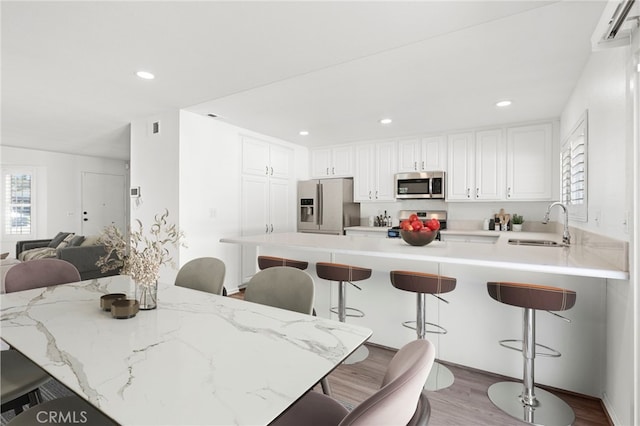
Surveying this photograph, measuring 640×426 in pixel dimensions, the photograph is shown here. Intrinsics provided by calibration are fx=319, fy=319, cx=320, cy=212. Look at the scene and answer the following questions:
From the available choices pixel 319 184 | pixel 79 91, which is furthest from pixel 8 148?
pixel 319 184

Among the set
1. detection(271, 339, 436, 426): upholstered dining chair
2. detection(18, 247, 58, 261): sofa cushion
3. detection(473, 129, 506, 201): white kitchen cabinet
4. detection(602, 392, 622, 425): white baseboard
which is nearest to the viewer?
detection(271, 339, 436, 426): upholstered dining chair

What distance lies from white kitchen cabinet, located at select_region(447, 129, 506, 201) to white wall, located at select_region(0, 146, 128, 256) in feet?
25.4

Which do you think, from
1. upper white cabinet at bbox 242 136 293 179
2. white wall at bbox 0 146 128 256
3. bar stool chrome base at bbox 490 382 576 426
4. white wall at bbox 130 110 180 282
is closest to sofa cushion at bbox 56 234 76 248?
white wall at bbox 0 146 128 256

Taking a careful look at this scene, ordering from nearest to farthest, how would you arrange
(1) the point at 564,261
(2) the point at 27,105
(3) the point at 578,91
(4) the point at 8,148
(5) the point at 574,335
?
(1) the point at 564,261
(5) the point at 574,335
(3) the point at 578,91
(2) the point at 27,105
(4) the point at 8,148

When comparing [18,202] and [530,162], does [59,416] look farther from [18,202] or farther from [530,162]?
[18,202]

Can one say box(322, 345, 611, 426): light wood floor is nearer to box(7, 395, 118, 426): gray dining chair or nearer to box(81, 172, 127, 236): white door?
box(7, 395, 118, 426): gray dining chair

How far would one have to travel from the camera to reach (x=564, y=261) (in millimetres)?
1858

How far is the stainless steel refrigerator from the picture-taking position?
5461 millimetres

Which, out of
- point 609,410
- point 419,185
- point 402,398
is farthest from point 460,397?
point 419,185

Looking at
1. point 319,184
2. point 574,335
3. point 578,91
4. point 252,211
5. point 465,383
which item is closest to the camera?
point 574,335

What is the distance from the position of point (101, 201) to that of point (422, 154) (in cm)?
729

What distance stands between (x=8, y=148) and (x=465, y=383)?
27.9ft

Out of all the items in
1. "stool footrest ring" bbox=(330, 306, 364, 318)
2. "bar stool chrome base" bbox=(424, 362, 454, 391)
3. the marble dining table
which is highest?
the marble dining table

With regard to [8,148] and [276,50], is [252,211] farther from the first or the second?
[8,148]
